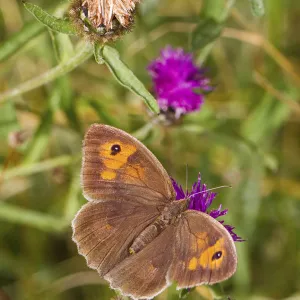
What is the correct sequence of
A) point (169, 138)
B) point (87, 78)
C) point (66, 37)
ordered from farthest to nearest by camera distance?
point (87, 78) < point (169, 138) < point (66, 37)

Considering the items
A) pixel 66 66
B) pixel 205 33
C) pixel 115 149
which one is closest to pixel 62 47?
pixel 66 66

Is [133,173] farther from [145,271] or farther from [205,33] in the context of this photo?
[205,33]

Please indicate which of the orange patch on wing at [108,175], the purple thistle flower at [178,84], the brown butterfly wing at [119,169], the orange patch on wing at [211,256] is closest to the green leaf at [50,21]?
the brown butterfly wing at [119,169]

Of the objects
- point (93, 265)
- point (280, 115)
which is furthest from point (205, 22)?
point (93, 265)

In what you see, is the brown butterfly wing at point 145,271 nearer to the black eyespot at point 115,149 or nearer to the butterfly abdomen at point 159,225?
the butterfly abdomen at point 159,225

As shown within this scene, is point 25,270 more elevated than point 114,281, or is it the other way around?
point 114,281

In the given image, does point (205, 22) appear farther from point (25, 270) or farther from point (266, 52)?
point (25, 270)
